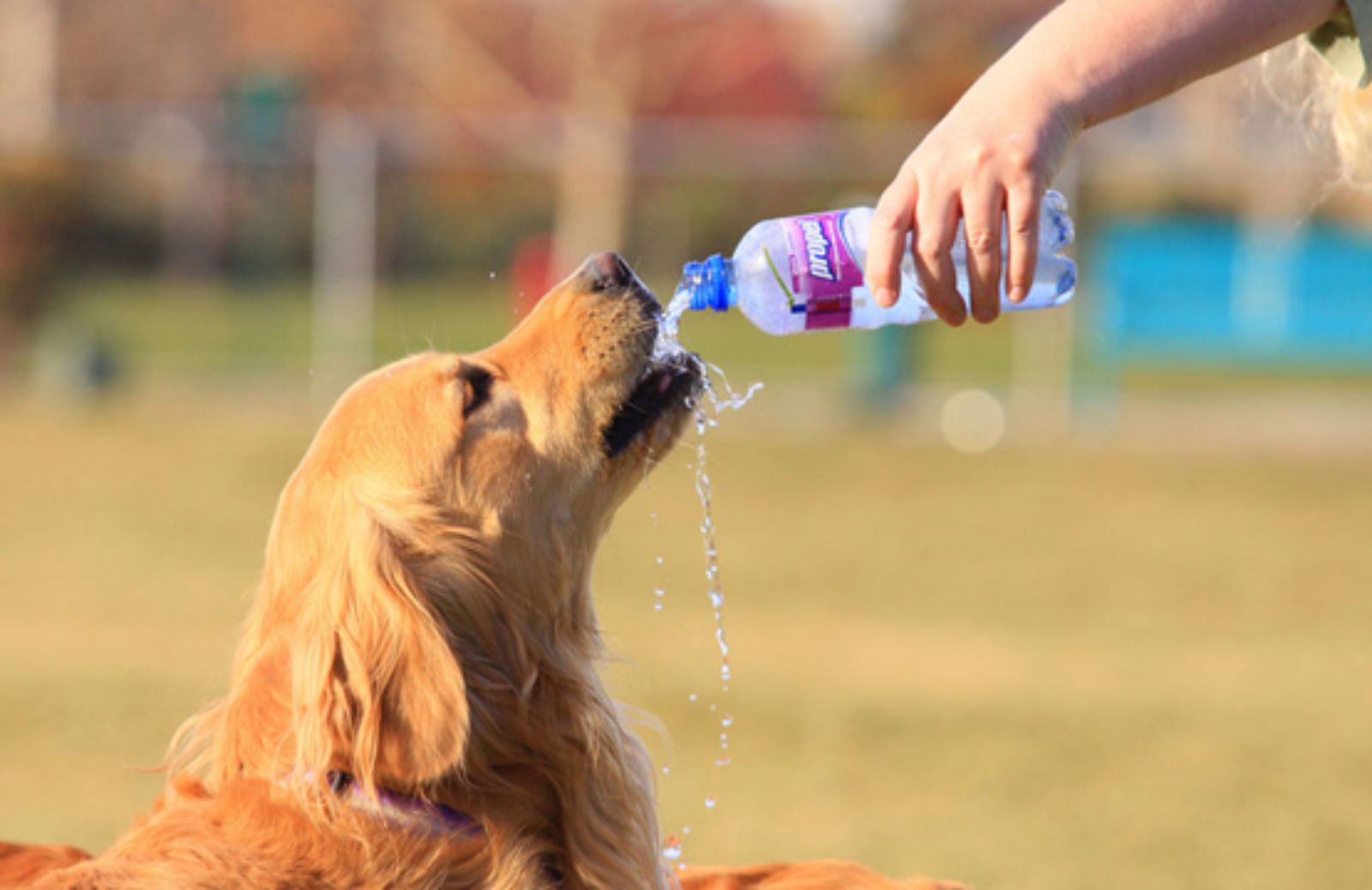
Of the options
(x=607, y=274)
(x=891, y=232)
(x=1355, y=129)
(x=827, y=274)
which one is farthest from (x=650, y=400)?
(x=1355, y=129)

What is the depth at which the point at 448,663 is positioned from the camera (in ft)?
10.3

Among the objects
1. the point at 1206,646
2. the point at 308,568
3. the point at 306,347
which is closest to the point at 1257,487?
the point at 1206,646

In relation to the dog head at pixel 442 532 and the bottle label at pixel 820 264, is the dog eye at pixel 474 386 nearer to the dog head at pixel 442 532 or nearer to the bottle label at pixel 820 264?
the dog head at pixel 442 532

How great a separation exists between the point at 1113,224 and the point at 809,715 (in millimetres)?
12044

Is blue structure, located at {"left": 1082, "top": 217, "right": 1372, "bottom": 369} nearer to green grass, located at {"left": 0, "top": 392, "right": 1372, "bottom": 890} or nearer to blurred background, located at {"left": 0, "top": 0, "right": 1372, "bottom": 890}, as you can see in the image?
blurred background, located at {"left": 0, "top": 0, "right": 1372, "bottom": 890}

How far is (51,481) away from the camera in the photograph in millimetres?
13477

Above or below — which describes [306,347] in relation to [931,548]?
above

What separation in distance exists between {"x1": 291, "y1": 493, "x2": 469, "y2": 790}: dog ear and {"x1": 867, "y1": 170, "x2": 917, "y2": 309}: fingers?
1.07 m

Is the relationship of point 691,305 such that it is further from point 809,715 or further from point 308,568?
point 809,715

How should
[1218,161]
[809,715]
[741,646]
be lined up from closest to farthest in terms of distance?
[809,715], [741,646], [1218,161]

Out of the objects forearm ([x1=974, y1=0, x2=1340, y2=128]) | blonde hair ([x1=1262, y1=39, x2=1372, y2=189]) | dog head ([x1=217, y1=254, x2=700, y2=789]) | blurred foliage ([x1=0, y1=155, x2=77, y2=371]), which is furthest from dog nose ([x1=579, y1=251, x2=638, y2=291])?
blurred foliage ([x1=0, y1=155, x2=77, y2=371])

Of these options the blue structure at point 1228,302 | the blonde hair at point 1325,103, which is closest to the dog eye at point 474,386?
the blonde hair at point 1325,103

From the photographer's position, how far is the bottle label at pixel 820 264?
3125mm

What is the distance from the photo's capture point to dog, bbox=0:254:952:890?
3.05 metres
